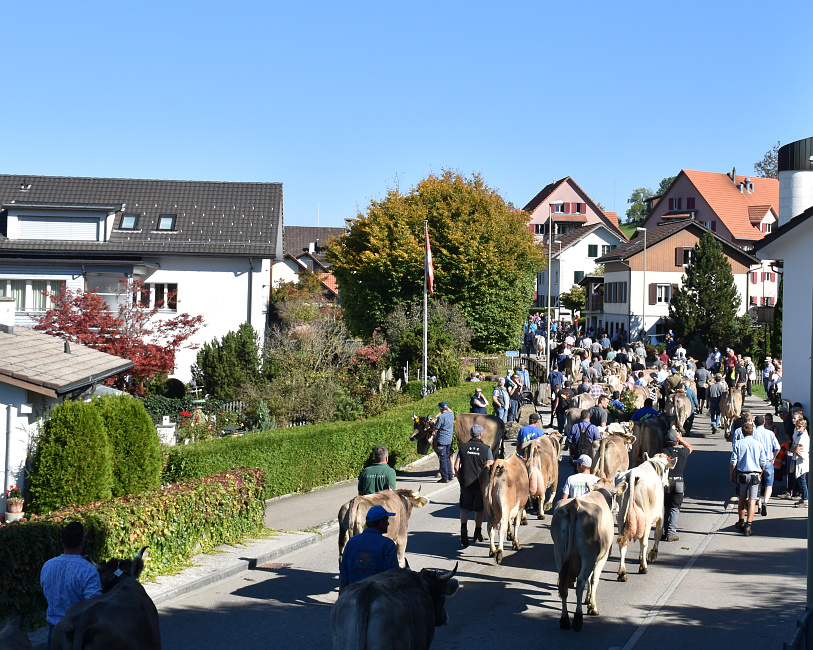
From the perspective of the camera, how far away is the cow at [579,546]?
10.2 metres

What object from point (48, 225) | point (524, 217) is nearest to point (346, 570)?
point (48, 225)

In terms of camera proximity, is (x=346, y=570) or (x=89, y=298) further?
(x=89, y=298)

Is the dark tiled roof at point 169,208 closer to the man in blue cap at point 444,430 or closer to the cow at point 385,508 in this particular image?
the man in blue cap at point 444,430

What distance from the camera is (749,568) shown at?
42.2ft

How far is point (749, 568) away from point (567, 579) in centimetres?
400

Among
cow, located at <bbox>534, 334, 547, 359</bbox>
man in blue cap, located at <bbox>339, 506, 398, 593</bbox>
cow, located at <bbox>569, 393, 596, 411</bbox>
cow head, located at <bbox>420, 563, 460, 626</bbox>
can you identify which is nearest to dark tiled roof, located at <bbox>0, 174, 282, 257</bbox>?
cow, located at <bbox>534, 334, 547, 359</bbox>

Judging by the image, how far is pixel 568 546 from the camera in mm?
10328

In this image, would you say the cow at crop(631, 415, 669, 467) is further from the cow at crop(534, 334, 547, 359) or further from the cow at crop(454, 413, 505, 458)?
the cow at crop(534, 334, 547, 359)

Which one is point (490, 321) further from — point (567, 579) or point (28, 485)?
point (567, 579)

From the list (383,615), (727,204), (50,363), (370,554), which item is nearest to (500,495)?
(370,554)

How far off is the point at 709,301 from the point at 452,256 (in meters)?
20.3

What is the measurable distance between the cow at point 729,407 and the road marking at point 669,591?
939 cm

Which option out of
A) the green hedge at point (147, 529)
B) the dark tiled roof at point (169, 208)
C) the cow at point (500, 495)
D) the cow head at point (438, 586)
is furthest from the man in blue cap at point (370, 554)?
the dark tiled roof at point (169, 208)

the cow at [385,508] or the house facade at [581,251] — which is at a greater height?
the house facade at [581,251]
